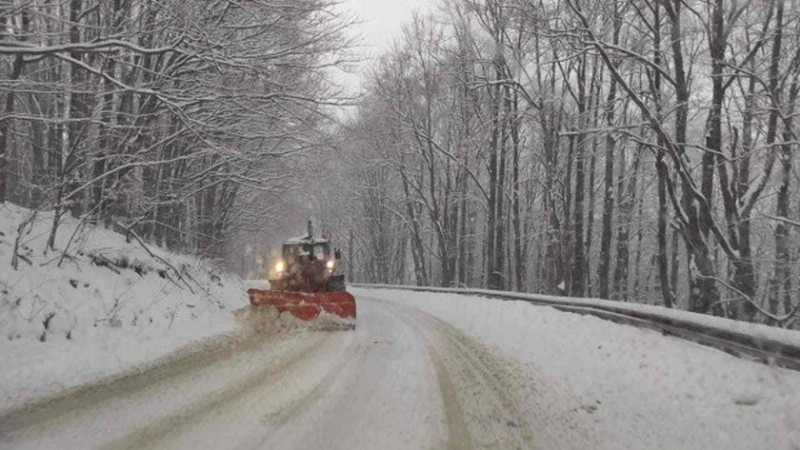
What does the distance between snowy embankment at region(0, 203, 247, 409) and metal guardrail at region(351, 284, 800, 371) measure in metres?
7.56

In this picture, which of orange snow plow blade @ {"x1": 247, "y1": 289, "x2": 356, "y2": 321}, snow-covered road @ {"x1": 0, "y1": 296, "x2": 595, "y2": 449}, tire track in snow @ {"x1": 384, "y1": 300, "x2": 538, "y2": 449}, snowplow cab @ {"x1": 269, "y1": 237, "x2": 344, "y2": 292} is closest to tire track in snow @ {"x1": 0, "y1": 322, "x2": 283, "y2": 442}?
snow-covered road @ {"x1": 0, "y1": 296, "x2": 595, "y2": 449}

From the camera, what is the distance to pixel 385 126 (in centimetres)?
3419

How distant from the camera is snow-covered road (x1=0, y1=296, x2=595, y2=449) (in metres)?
4.75

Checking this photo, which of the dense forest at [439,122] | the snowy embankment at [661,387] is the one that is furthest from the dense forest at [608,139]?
the snowy embankment at [661,387]

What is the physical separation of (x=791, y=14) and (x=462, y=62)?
1300 centimetres

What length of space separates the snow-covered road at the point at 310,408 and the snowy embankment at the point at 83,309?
0.86 m

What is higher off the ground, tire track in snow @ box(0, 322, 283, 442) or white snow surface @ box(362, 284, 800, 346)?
white snow surface @ box(362, 284, 800, 346)

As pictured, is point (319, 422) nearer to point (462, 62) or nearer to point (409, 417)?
point (409, 417)

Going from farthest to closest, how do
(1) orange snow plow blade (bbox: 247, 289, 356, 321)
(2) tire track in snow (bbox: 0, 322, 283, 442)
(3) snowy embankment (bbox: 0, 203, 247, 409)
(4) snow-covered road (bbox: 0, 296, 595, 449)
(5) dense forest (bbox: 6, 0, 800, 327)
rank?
(1) orange snow plow blade (bbox: 247, 289, 356, 321)
(5) dense forest (bbox: 6, 0, 800, 327)
(3) snowy embankment (bbox: 0, 203, 247, 409)
(2) tire track in snow (bbox: 0, 322, 283, 442)
(4) snow-covered road (bbox: 0, 296, 595, 449)

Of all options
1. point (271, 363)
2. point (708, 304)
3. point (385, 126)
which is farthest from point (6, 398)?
point (385, 126)

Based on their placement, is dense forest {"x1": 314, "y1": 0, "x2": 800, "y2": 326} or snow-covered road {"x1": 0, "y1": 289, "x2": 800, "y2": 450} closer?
snow-covered road {"x1": 0, "y1": 289, "x2": 800, "y2": 450}

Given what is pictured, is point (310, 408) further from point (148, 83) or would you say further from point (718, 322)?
point (148, 83)

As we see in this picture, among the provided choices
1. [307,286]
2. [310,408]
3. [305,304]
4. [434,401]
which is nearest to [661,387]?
[434,401]

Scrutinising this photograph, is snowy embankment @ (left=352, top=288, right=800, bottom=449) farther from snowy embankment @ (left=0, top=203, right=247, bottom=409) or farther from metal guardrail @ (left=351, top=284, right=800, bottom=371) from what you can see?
snowy embankment @ (left=0, top=203, right=247, bottom=409)
